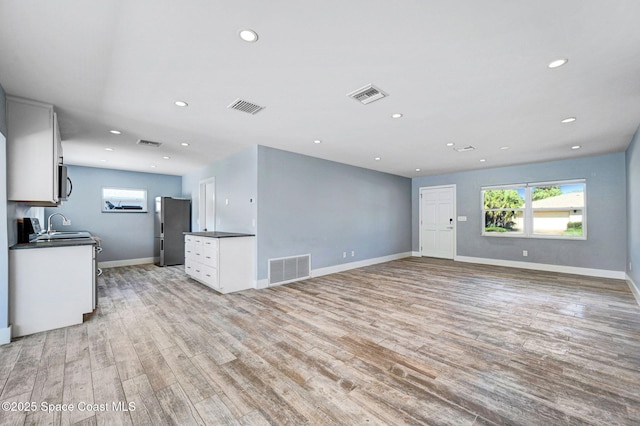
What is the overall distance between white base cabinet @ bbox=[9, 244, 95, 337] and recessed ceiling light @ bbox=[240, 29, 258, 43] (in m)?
3.19

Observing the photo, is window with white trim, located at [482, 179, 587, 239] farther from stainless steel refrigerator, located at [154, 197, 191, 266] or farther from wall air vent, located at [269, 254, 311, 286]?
stainless steel refrigerator, located at [154, 197, 191, 266]

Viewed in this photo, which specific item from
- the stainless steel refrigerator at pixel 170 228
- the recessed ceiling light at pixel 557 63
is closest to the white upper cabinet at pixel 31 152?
the stainless steel refrigerator at pixel 170 228

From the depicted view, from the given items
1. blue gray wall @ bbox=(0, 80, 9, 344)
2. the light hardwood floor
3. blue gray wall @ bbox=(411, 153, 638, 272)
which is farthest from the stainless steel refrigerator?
blue gray wall @ bbox=(411, 153, 638, 272)

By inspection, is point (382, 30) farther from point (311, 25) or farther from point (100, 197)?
point (100, 197)

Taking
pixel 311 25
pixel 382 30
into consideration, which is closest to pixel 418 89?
pixel 382 30

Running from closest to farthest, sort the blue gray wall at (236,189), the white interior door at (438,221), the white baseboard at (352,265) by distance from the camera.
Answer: the blue gray wall at (236,189), the white baseboard at (352,265), the white interior door at (438,221)

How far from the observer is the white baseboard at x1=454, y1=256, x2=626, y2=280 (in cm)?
539

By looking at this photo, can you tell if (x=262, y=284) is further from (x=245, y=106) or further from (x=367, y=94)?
(x=367, y=94)

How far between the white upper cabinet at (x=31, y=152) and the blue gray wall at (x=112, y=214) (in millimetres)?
4309

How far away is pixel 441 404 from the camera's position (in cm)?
177

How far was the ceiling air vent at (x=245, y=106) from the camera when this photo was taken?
302cm

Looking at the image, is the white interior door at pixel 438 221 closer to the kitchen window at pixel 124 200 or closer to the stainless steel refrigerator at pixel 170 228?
the stainless steel refrigerator at pixel 170 228

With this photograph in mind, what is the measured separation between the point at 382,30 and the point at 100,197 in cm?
782

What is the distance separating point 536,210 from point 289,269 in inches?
242
